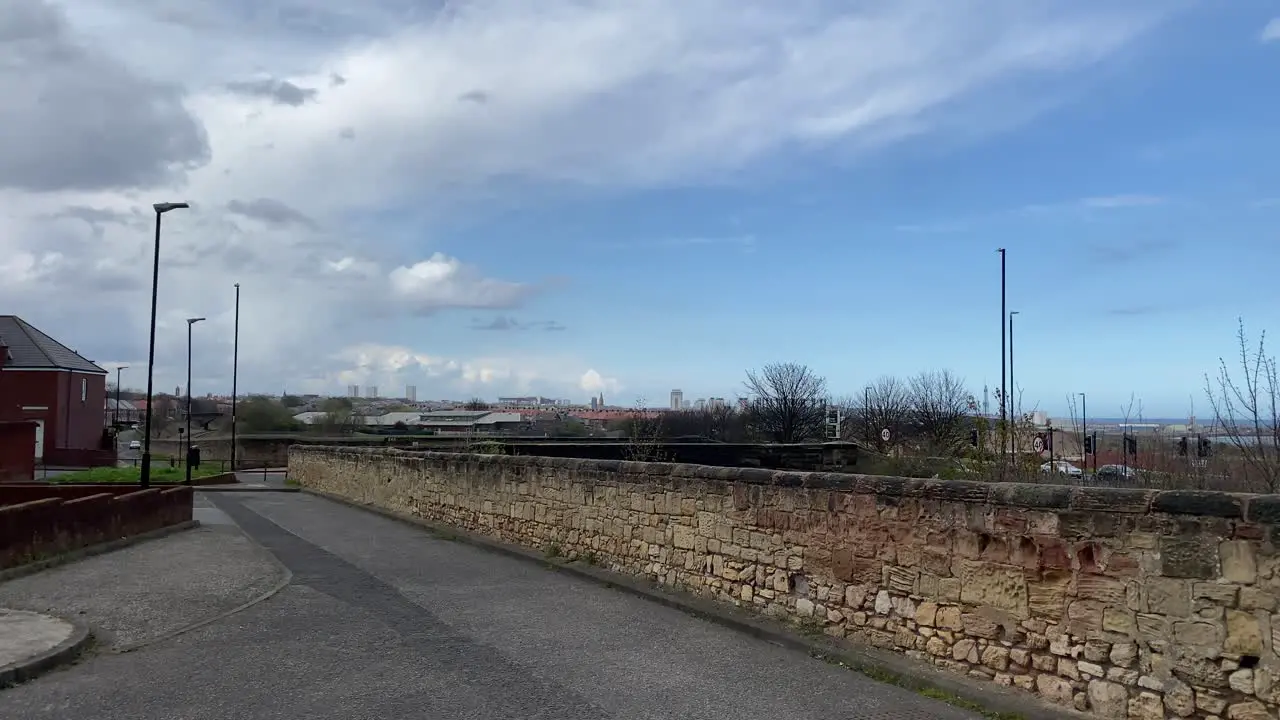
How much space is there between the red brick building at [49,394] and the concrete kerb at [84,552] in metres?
43.5

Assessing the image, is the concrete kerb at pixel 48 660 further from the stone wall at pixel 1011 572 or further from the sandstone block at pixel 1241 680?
the sandstone block at pixel 1241 680

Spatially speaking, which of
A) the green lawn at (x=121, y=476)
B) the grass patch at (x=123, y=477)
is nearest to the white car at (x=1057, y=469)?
the grass patch at (x=123, y=477)

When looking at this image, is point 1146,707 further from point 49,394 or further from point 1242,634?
point 49,394

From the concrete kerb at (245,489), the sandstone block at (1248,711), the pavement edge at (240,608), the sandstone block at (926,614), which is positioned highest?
the sandstone block at (926,614)

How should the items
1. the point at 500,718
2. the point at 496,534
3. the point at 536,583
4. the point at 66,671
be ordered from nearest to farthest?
the point at 500,718, the point at 66,671, the point at 536,583, the point at 496,534

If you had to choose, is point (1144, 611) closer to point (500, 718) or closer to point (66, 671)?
point (500, 718)

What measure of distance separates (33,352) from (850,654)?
6732cm

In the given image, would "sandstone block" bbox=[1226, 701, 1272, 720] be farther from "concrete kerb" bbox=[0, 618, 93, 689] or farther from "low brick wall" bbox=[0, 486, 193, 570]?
"low brick wall" bbox=[0, 486, 193, 570]

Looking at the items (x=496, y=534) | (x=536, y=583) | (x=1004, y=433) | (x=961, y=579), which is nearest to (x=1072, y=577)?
(x=961, y=579)

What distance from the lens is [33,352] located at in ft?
201

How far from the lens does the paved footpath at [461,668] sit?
680 centimetres

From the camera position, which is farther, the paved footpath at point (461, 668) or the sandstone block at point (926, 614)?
the sandstone block at point (926, 614)

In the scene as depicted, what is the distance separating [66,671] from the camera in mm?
8109

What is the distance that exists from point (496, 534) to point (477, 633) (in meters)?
7.44
